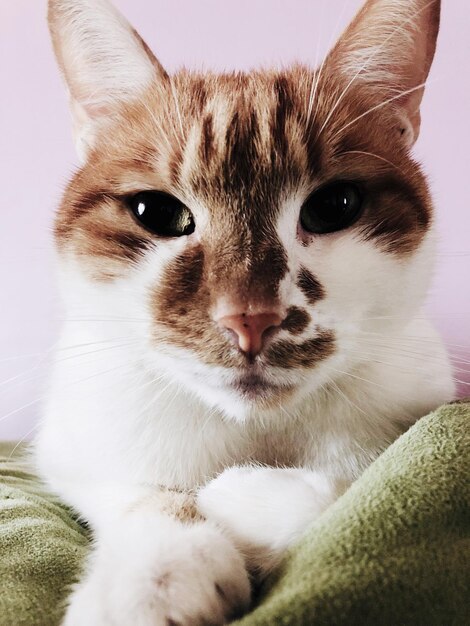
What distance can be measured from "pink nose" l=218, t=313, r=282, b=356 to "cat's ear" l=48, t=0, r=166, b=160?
460 mm

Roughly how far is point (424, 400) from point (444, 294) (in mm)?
848

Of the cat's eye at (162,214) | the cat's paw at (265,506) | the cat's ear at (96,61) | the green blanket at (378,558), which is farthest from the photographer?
the cat's ear at (96,61)

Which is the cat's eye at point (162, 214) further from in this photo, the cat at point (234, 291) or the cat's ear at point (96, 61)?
the cat's ear at point (96, 61)

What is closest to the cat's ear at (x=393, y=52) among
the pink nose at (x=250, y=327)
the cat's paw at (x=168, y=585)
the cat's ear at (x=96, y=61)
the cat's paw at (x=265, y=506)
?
the cat's ear at (x=96, y=61)

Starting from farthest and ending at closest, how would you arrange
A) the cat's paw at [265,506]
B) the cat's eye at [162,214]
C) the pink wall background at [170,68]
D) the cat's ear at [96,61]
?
1. the pink wall background at [170,68]
2. the cat's ear at [96,61]
3. the cat's eye at [162,214]
4. the cat's paw at [265,506]

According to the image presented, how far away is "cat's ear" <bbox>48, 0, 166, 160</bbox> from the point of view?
93 cm

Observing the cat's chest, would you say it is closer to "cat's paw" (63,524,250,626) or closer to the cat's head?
the cat's head

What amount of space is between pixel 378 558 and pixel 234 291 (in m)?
0.31

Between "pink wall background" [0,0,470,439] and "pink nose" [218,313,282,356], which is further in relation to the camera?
"pink wall background" [0,0,470,439]

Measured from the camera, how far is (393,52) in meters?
0.94

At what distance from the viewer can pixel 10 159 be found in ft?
5.79

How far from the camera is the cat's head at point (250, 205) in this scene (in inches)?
27.8

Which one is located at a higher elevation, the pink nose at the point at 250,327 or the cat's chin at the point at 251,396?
the pink nose at the point at 250,327

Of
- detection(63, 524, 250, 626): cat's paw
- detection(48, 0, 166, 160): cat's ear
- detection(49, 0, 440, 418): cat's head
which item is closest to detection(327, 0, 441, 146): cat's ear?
detection(49, 0, 440, 418): cat's head
